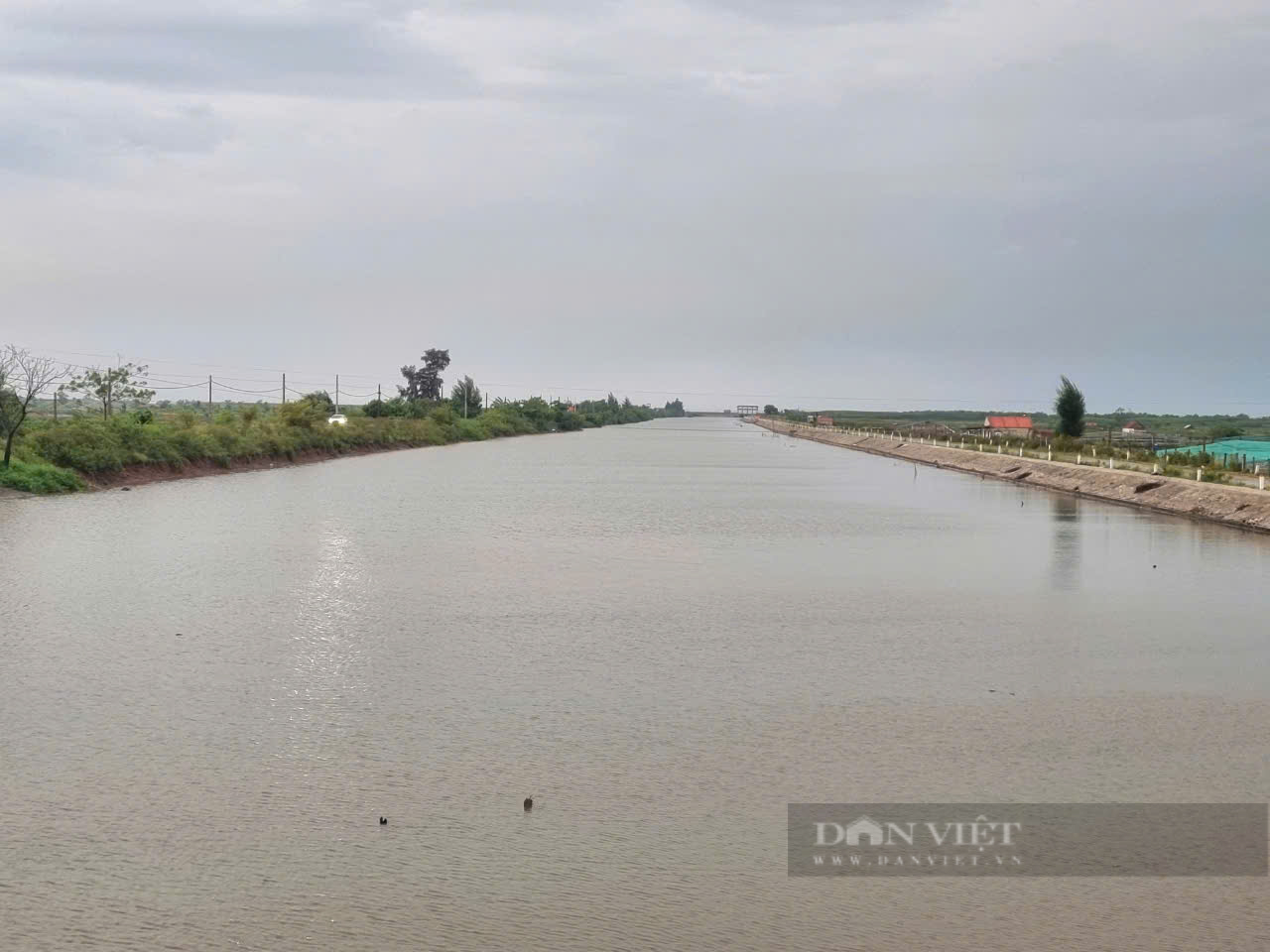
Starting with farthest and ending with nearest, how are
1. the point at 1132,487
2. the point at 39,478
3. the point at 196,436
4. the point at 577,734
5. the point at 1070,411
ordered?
the point at 1070,411
the point at 196,436
the point at 1132,487
the point at 39,478
the point at 577,734

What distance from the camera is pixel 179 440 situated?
39750mm

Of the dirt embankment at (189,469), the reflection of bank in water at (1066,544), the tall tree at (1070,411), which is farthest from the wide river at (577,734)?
the tall tree at (1070,411)

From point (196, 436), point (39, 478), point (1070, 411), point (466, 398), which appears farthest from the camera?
point (466, 398)

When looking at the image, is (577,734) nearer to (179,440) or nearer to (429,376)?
(179,440)

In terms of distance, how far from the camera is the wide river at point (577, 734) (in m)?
5.48

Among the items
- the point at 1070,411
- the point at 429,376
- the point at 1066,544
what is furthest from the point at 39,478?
the point at 429,376

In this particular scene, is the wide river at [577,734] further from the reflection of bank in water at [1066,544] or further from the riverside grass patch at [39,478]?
the riverside grass patch at [39,478]

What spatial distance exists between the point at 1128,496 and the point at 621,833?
30.3 meters

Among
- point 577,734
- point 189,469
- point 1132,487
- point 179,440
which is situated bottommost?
point 577,734

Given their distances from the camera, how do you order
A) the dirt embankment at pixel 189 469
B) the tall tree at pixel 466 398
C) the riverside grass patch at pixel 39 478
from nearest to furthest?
1. the riverside grass patch at pixel 39 478
2. the dirt embankment at pixel 189 469
3. the tall tree at pixel 466 398

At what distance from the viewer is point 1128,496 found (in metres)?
33.9

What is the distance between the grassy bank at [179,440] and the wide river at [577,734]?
12692 mm

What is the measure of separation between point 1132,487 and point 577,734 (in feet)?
97.0

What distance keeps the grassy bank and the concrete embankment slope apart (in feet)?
84.2
